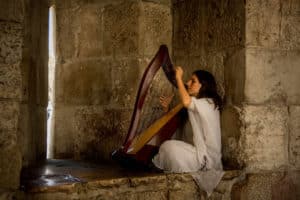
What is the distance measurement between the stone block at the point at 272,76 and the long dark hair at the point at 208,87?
225 mm

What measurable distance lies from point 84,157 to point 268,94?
5.97 feet

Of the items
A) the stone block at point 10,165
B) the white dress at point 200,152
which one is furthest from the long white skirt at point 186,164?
the stone block at point 10,165

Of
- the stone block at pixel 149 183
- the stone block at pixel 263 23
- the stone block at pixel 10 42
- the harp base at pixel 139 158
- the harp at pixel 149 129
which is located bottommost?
the stone block at pixel 149 183

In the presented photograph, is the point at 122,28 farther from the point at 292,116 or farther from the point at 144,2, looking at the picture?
the point at 292,116

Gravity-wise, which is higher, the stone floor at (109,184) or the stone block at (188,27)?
the stone block at (188,27)

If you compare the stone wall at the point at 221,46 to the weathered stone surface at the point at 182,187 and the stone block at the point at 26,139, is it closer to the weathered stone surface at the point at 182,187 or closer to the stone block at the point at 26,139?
the weathered stone surface at the point at 182,187

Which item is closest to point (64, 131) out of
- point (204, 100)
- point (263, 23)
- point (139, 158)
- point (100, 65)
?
point (100, 65)

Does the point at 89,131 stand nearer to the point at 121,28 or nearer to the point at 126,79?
the point at 126,79

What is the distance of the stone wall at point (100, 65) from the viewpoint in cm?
398

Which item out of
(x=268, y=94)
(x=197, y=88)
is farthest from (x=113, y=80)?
(x=268, y=94)

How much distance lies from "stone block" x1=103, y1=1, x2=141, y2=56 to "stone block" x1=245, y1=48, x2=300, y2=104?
44.7 inches

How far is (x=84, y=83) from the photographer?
418 cm

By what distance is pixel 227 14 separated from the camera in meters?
3.40

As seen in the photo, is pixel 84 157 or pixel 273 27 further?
pixel 84 157
